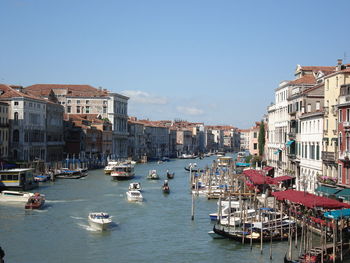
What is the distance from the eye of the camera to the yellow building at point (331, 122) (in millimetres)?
19219

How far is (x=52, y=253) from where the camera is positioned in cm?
1583

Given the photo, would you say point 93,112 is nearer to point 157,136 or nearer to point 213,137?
point 157,136

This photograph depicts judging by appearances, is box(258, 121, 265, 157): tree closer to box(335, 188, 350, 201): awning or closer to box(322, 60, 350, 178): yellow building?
box(322, 60, 350, 178): yellow building

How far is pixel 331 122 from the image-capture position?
20000 millimetres

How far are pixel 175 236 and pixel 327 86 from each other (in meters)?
7.50

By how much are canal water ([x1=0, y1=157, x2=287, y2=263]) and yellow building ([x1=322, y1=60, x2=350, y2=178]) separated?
4.40 metres

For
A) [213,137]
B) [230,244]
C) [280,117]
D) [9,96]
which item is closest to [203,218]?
[230,244]

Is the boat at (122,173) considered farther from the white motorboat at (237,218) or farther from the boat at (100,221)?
the white motorboat at (237,218)

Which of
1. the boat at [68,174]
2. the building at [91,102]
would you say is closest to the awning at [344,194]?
the boat at [68,174]

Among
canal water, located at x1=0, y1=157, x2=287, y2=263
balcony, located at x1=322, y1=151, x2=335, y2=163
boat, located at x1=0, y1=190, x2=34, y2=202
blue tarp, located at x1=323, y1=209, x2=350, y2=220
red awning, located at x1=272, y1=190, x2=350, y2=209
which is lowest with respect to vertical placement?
canal water, located at x1=0, y1=157, x2=287, y2=263

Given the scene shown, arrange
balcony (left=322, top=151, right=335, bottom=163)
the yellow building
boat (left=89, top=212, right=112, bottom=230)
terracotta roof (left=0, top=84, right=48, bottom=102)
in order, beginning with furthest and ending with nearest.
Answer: terracotta roof (left=0, top=84, right=48, bottom=102)
balcony (left=322, top=151, right=335, bottom=163)
the yellow building
boat (left=89, top=212, right=112, bottom=230)

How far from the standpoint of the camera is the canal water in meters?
15.6

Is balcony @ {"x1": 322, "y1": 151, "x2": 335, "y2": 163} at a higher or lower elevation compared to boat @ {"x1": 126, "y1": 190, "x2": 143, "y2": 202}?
higher

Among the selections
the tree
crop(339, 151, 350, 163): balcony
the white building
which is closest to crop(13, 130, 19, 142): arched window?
the tree
